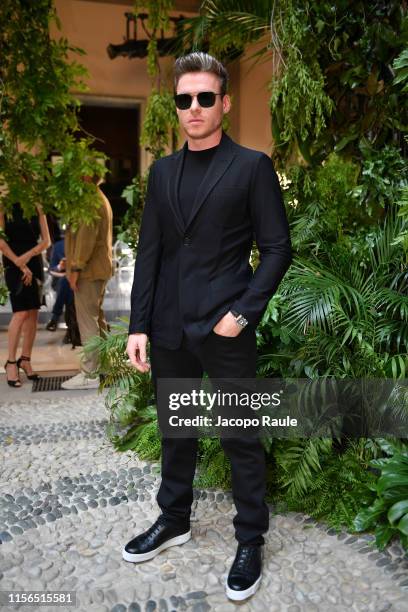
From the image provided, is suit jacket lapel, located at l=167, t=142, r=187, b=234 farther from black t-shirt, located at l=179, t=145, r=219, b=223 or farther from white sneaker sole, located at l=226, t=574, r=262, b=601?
white sneaker sole, located at l=226, t=574, r=262, b=601

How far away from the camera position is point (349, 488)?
2826mm

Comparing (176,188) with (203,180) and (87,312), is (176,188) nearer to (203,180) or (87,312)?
(203,180)

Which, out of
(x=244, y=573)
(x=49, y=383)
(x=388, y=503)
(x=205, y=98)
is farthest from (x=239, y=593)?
(x=49, y=383)

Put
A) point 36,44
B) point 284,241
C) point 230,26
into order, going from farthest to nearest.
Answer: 1. point 230,26
2. point 36,44
3. point 284,241

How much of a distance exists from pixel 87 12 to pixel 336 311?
8.16m

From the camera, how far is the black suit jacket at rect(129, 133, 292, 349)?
210 cm

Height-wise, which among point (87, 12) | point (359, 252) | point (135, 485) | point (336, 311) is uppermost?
point (87, 12)

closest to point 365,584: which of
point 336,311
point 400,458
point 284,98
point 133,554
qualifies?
point 400,458

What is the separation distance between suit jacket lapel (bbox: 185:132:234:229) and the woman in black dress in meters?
3.22

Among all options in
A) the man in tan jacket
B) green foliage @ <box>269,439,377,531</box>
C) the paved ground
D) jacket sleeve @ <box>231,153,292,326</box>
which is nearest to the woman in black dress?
the man in tan jacket

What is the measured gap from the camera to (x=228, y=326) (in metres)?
2.09

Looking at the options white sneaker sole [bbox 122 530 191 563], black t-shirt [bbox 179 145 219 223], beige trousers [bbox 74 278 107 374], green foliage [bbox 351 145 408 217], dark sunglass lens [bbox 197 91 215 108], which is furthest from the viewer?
beige trousers [bbox 74 278 107 374]

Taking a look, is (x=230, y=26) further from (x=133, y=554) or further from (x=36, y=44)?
(x=133, y=554)

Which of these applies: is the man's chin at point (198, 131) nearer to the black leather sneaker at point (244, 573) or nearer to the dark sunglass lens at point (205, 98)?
the dark sunglass lens at point (205, 98)
